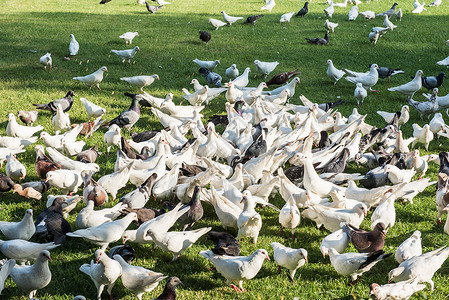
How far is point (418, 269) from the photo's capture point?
16.2 feet

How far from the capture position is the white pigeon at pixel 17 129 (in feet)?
27.9

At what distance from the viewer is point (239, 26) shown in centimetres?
1872

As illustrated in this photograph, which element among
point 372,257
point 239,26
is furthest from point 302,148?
point 239,26

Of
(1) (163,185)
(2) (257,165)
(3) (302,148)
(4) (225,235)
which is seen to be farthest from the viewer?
(3) (302,148)

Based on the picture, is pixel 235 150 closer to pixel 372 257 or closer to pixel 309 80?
pixel 372 257

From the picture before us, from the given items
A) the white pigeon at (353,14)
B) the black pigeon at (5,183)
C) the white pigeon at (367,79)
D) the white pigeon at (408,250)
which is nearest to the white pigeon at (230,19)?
the white pigeon at (353,14)

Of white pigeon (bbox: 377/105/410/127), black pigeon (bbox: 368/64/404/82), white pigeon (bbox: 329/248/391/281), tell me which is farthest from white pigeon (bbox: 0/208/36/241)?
black pigeon (bbox: 368/64/404/82)

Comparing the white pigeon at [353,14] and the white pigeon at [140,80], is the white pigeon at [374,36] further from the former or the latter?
the white pigeon at [140,80]

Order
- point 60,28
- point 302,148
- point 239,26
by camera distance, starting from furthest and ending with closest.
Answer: point 239,26 → point 60,28 → point 302,148

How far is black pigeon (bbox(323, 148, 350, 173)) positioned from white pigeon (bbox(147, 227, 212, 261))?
9.77ft

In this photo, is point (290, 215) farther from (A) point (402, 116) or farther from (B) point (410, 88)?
(B) point (410, 88)

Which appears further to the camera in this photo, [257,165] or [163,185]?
[257,165]

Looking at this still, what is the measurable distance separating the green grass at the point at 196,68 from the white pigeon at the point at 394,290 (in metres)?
0.56

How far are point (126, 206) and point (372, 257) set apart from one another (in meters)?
3.16
